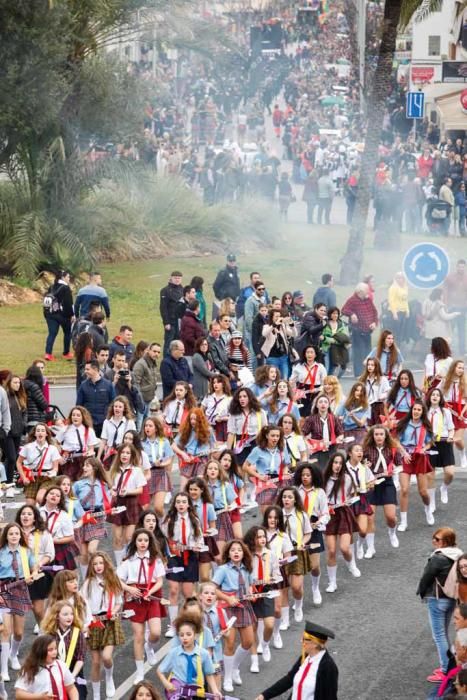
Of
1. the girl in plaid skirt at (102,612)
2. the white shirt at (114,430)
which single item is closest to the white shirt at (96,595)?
the girl in plaid skirt at (102,612)

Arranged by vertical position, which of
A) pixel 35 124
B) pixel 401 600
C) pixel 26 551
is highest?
pixel 35 124

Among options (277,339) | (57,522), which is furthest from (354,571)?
(277,339)

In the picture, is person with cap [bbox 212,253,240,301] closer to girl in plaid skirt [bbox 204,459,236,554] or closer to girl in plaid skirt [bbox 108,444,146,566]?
girl in plaid skirt [bbox 108,444,146,566]

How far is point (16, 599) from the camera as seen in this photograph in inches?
600

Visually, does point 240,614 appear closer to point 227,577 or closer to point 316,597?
point 227,577

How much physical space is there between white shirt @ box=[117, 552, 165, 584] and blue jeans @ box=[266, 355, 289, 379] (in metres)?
8.56

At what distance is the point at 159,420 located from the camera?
18.8 metres

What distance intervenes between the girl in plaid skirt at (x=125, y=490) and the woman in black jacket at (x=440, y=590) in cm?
415

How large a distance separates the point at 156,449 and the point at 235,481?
1377mm

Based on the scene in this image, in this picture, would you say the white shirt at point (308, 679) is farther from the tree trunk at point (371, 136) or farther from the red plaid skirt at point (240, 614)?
the tree trunk at point (371, 136)

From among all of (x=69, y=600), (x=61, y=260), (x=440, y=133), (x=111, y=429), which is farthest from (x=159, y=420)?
(x=440, y=133)

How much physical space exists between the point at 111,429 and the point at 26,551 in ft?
13.0

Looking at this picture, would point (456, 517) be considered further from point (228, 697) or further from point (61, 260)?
point (61, 260)

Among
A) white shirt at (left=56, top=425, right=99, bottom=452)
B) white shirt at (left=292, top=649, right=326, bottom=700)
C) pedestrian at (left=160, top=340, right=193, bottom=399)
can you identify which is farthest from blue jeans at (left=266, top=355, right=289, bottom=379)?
white shirt at (left=292, top=649, right=326, bottom=700)
